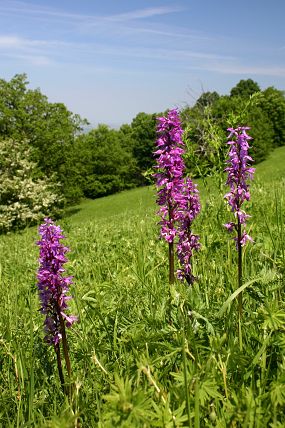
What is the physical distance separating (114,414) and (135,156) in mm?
90078

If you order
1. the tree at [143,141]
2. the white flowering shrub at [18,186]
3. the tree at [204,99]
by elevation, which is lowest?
the white flowering shrub at [18,186]

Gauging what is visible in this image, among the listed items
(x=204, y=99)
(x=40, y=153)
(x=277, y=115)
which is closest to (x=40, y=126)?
(x=40, y=153)

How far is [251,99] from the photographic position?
489 centimetres

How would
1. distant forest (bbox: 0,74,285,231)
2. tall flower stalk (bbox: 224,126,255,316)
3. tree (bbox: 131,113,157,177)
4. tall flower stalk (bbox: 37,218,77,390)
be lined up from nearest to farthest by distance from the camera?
1. tall flower stalk (bbox: 37,218,77,390)
2. tall flower stalk (bbox: 224,126,255,316)
3. distant forest (bbox: 0,74,285,231)
4. tree (bbox: 131,113,157,177)

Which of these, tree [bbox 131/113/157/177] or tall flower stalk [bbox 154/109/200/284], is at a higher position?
tree [bbox 131/113/157/177]

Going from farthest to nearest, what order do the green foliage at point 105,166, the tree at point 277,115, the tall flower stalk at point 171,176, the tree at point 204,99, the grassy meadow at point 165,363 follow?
the tree at point 277,115 < the green foliage at point 105,166 < the tree at point 204,99 < the tall flower stalk at point 171,176 < the grassy meadow at point 165,363

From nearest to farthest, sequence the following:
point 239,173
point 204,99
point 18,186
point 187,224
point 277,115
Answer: point 239,173 < point 187,224 < point 204,99 < point 18,186 < point 277,115

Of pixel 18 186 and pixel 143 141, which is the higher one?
pixel 143 141

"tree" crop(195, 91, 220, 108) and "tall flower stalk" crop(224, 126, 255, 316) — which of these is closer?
"tall flower stalk" crop(224, 126, 255, 316)

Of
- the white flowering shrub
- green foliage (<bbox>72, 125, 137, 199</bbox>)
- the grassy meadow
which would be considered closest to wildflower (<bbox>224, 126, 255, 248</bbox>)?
the grassy meadow

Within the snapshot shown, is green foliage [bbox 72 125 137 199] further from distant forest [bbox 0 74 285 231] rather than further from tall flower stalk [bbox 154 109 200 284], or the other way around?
tall flower stalk [bbox 154 109 200 284]

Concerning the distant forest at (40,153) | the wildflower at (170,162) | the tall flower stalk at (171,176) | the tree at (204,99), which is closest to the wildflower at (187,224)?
the tall flower stalk at (171,176)

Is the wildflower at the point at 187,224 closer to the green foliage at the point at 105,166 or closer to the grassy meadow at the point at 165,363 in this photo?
the grassy meadow at the point at 165,363

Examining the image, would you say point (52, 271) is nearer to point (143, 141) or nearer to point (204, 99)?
point (204, 99)
